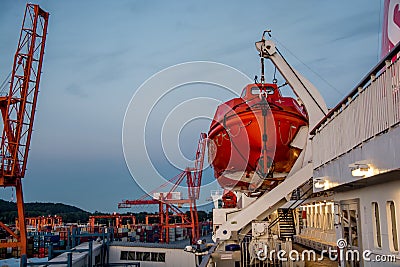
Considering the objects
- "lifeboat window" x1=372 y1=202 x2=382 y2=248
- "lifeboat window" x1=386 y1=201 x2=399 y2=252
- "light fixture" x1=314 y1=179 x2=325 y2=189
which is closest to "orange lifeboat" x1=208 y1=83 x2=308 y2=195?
"light fixture" x1=314 y1=179 x2=325 y2=189

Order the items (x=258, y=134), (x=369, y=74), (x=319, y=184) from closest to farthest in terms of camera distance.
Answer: (x=369, y=74) < (x=319, y=184) < (x=258, y=134)

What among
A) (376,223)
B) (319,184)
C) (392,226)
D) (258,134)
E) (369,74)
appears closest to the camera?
(369,74)

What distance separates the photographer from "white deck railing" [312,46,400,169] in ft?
14.7

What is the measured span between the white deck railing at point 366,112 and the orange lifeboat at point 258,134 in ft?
17.7

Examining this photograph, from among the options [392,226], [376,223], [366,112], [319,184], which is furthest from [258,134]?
[366,112]

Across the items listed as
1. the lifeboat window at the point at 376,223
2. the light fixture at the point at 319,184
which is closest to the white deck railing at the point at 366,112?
the light fixture at the point at 319,184

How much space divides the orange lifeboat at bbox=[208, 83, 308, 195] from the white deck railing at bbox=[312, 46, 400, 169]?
17.7 feet

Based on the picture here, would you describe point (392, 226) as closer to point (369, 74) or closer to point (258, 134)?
point (369, 74)

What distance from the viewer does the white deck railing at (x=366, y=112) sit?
177 inches

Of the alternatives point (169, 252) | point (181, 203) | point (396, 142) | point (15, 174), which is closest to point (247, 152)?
point (396, 142)

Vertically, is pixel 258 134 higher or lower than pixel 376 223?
higher

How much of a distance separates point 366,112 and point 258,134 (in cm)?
820

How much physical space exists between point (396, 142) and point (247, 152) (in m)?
9.79

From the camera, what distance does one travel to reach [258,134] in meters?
13.6
